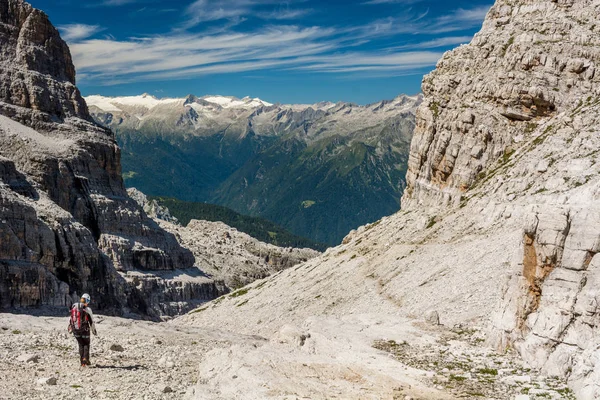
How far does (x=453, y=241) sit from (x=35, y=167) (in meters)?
78.1

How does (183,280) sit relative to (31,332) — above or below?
below

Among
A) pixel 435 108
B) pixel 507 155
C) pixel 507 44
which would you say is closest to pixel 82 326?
pixel 507 155

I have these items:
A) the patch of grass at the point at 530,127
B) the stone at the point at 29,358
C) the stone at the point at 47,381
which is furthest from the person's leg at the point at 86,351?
the patch of grass at the point at 530,127

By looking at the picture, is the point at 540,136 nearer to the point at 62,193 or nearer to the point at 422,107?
the point at 422,107

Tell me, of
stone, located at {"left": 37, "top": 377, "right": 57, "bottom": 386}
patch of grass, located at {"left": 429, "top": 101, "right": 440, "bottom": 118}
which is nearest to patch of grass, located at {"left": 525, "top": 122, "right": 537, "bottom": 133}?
patch of grass, located at {"left": 429, "top": 101, "right": 440, "bottom": 118}

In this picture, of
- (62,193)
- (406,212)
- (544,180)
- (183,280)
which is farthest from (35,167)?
(544,180)

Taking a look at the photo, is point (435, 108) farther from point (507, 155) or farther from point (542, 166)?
point (542, 166)

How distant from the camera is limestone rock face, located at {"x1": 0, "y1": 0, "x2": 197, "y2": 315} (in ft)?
281

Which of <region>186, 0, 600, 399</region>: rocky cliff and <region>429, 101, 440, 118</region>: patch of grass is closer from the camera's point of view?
<region>186, 0, 600, 399</region>: rocky cliff

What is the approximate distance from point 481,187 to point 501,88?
15.3 meters

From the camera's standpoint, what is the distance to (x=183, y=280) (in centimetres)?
14988

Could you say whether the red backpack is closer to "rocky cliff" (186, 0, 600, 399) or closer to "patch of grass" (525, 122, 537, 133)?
"rocky cliff" (186, 0, 600, 399)

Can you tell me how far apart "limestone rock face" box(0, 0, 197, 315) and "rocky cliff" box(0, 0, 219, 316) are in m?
0.19

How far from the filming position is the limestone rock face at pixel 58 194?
8562cm
